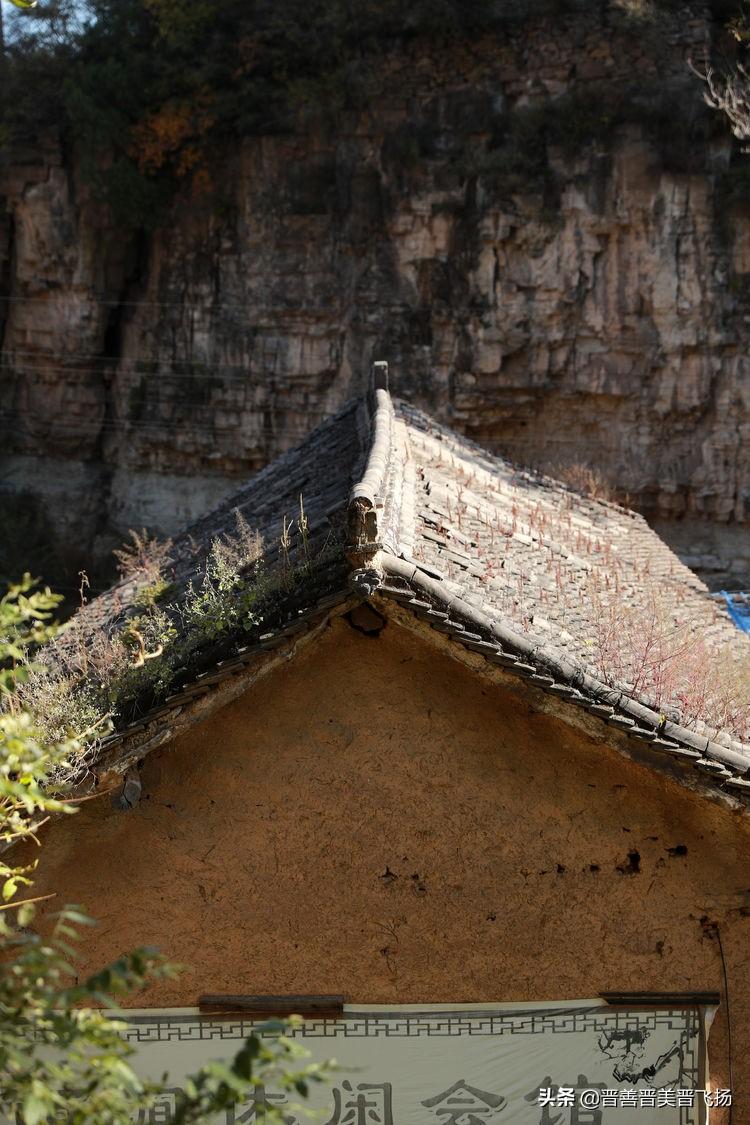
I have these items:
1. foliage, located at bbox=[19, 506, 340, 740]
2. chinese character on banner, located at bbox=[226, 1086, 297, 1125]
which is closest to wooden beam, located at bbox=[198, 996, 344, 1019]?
chinese character on banner, located at bbox=[226, 1086, 297, 1125]

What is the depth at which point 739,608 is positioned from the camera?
17516mm

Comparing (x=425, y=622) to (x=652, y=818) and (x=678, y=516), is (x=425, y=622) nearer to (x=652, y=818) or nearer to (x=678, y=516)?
(x=652, y=818)

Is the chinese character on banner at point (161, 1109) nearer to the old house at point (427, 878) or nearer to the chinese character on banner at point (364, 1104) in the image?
the old house at point (427, 878)

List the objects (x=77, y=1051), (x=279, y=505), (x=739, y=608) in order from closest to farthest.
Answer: (x=77, y=1051)
(x=279, y=505)
(x=739, y=608)

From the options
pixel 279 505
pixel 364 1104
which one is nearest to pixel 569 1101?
pixel 364 1104

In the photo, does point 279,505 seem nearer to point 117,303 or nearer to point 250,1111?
point 250,1111

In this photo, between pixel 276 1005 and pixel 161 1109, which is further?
pixel 161 1109

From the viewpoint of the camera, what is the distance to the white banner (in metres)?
6.00

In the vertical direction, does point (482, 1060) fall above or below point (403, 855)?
below

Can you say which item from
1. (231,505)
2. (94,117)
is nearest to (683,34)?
(94,117)

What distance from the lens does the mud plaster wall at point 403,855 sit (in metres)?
5.85

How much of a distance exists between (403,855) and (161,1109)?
188 centimetres

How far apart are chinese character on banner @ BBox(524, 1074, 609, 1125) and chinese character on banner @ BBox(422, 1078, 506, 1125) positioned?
18 centimetres

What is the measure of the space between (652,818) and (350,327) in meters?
21.8
